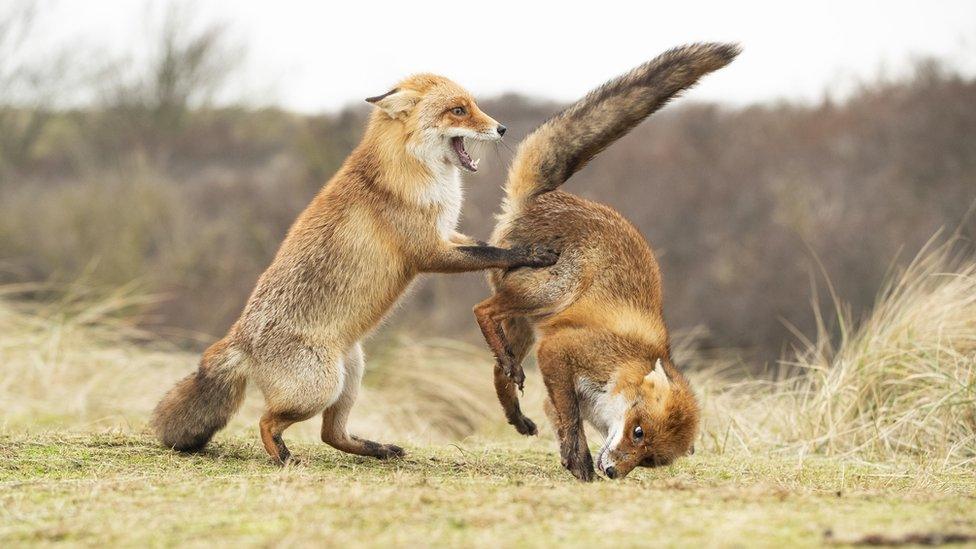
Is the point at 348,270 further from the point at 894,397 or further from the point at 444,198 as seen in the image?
the point at 894,397

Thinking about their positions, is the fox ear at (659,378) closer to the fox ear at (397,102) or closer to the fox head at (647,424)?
the fox head at (647,424)

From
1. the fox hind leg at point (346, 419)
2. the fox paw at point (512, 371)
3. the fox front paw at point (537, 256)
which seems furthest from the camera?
the fox hind leg at point (346, 419)

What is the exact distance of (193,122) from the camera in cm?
3250

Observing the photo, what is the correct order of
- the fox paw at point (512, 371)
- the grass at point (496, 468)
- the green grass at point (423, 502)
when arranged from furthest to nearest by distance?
the fox paw at point (512, 371), the grass at point (496, 468), the green grass at point (423, 502)

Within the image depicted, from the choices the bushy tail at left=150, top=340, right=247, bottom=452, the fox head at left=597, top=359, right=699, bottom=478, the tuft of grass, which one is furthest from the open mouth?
the tuft of grass

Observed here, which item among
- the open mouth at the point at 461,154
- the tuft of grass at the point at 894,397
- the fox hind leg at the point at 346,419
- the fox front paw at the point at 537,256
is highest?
the open mouth at the point at 461,154

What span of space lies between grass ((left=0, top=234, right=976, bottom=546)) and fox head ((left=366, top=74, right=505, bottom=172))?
182 cm

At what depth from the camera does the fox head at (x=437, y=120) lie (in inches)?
243

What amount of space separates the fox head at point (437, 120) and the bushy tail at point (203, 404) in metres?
1.63

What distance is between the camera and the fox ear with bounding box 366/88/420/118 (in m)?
6.29

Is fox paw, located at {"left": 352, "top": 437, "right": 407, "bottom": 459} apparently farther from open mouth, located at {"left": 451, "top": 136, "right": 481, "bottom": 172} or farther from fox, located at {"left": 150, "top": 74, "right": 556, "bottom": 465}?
open mouth, located at {"left": 451, "top": 136, "right": 481, "bottom": 172}

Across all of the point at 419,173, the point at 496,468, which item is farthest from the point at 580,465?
the point at 419,173

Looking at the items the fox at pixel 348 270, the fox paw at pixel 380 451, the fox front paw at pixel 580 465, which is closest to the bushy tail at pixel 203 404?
the fox at pixel 348 270

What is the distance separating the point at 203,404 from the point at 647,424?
2.47 metres
